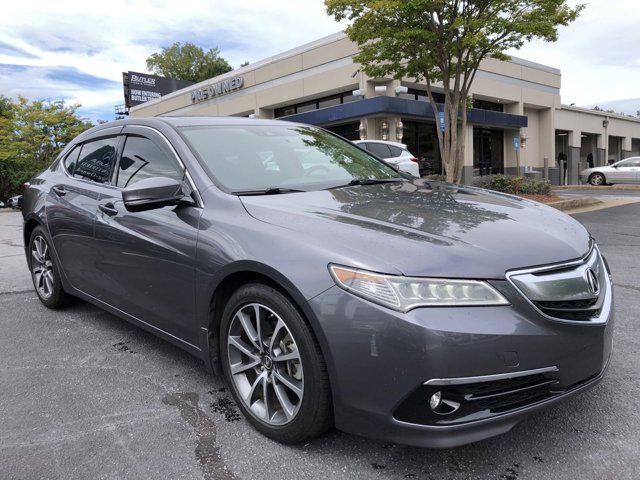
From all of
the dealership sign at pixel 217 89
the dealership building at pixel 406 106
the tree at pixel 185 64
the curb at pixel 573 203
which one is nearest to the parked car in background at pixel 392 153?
the curb at pixel 573 203

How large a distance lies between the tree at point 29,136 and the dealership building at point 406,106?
565 centimetres

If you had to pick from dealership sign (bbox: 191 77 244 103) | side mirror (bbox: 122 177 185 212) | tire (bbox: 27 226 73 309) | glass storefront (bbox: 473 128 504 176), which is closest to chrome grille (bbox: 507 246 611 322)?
side mirror (bbox: 122 177 185 212)

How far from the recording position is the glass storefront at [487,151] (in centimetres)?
2555

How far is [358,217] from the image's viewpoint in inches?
95.9

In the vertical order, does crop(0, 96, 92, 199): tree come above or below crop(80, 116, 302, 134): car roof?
above

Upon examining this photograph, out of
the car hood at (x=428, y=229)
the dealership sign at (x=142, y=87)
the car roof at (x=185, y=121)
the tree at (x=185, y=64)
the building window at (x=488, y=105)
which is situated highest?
the tree at (x=185, y=64)

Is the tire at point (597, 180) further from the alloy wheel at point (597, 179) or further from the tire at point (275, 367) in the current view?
the tire at point (275, 367)

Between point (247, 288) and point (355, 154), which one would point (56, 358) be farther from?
point (355, 154)

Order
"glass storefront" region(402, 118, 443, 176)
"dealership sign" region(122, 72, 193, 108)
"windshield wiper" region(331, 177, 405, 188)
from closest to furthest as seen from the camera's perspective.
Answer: "windshield wiper" region(331, 177, 405, 188), "glass storefront" region(402, 118, 443, 176), "dealership sign" region(122, 72, 193, 108)

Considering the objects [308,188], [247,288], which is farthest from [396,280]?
[308,188]

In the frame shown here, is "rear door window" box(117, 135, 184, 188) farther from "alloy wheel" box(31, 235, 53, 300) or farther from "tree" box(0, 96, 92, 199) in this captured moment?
"tree" box(0, 96, 92, 199)

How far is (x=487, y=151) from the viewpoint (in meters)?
26.5

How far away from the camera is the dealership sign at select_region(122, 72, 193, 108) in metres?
47.8

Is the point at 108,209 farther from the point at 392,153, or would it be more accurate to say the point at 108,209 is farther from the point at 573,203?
the point at 573,203
